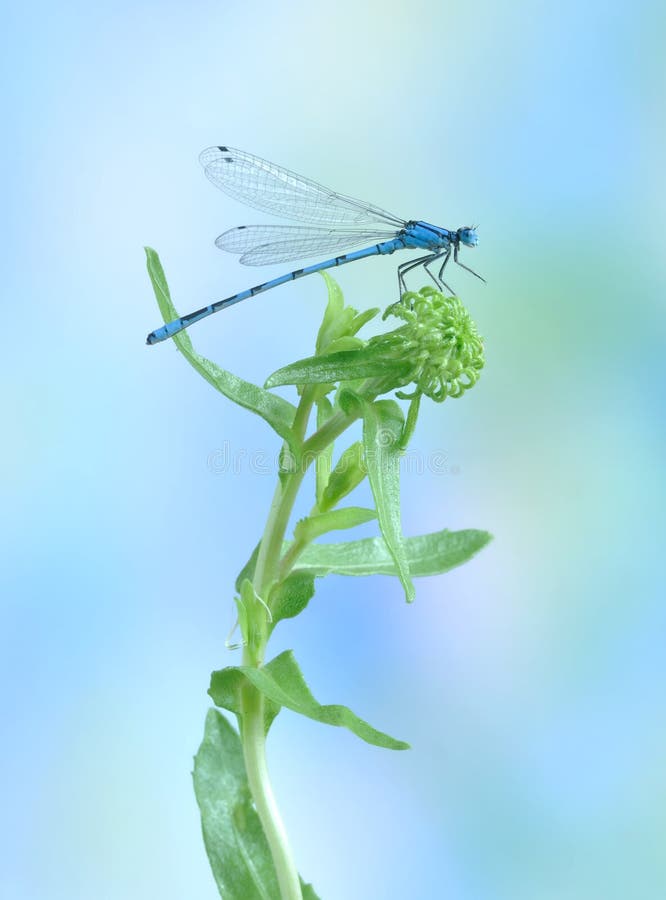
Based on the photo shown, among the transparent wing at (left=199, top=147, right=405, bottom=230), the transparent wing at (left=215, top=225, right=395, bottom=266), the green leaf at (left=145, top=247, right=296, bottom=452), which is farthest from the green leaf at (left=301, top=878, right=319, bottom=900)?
the transparent wing at (left=199, top=147, right=405, bottom=230)

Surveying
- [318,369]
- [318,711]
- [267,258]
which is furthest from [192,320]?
[318,711]

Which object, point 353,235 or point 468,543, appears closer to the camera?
point 468,543

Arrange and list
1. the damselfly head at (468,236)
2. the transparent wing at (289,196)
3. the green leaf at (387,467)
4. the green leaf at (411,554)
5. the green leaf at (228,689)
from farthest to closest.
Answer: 1. the transparent wing at (289,196)
2. the damselfly head at (468,236)
3. the green leaf at (411,554)
4. the green leaf at (228,689)
5. the green leaf at (387,467)

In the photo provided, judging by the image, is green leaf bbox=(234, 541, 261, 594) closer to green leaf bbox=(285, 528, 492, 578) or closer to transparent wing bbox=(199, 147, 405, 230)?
green leaf bbox=(285, 528, 492, 578)

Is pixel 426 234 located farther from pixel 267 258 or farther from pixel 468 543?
pixel 468 543

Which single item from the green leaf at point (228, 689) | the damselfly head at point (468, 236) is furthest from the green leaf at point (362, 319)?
the damselfly head at point (468, 236)

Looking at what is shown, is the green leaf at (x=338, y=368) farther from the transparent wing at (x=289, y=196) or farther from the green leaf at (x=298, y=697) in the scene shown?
the transparent wing at (x=289, y=196)

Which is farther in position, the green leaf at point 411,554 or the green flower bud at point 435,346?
the green leaf at point 411,554
